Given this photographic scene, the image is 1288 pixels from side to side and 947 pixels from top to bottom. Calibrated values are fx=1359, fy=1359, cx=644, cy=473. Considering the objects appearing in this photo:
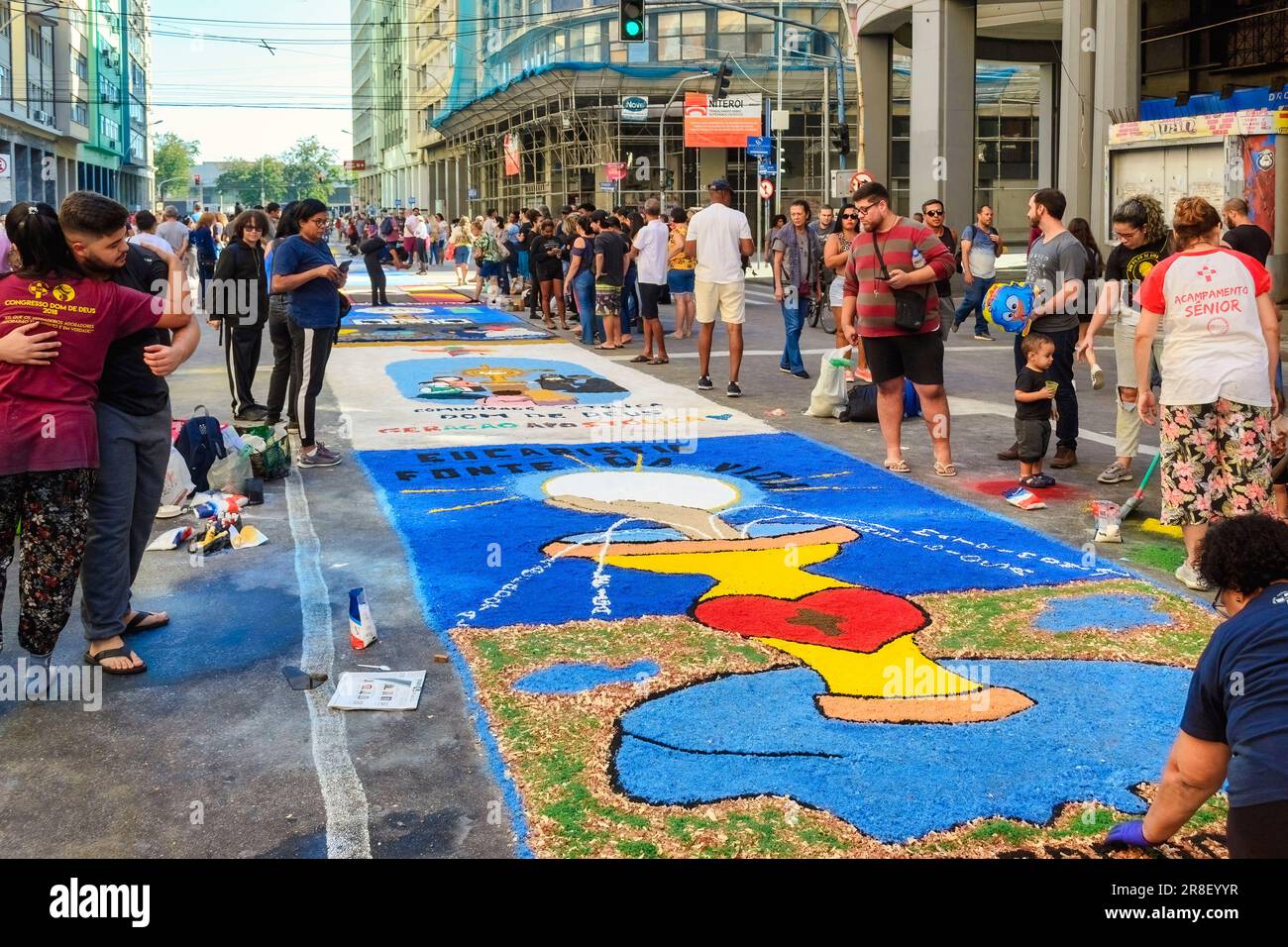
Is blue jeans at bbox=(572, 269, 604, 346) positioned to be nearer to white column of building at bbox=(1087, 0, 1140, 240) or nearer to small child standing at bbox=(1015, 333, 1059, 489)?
white column of building at bbox=(1087, 0, 1140, 240)

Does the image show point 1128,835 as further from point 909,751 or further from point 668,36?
point 668,36

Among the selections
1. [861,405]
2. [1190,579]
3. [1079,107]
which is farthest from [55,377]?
[1079,107]

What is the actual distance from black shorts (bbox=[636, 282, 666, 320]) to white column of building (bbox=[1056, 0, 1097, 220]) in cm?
1001

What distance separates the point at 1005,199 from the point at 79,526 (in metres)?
55.1

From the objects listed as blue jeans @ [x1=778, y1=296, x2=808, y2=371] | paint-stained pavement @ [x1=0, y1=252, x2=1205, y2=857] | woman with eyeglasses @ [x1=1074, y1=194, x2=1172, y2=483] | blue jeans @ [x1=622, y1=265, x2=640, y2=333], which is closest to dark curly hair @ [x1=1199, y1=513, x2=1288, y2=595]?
paint-stained pavement @ [x1=0, y1=252, x2=1205, y2=857]

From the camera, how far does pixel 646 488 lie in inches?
361

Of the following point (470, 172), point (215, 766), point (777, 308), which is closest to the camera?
point (215, 766)

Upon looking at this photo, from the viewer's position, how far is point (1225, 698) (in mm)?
3209

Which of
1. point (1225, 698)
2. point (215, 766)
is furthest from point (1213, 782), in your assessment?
point (215, 766)

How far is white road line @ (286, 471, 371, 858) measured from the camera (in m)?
4.12

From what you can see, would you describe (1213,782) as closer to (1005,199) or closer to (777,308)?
(777,308)

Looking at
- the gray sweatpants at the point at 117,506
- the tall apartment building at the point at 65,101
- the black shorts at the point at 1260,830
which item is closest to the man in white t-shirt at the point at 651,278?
the gray sweatpants at the point at 117,506

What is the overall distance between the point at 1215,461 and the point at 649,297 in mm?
10745

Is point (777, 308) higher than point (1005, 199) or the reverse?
the reverse
